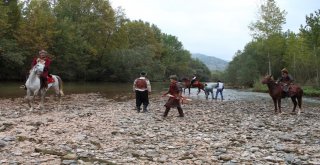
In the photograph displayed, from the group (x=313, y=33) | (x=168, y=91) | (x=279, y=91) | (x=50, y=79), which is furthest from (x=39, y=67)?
(x=313, y=33)

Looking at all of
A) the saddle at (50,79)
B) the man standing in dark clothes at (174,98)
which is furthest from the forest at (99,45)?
the man standing in dark clothes at (174,98)

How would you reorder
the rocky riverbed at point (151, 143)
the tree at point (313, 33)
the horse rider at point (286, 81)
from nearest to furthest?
the rocky riverbed at point (151, 143), the horse rider at point (286, 81), the tree at point (313, 33)

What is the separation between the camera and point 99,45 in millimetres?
75438

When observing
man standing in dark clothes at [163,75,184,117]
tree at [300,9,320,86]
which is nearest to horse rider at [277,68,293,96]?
man standing in dark clothes at [163,75,184,117]

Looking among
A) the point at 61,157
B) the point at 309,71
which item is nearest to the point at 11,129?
the point at 61,157

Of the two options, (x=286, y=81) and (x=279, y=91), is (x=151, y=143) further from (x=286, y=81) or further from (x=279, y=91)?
(x=286, y=81)

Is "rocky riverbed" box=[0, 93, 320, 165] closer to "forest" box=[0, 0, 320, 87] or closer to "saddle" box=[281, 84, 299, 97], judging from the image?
"saddle" box=[281, 84, 299, 97]

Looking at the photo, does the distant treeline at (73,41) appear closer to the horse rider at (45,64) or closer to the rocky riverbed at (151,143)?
the horse rider at (45,64)

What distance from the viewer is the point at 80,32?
6738 cm

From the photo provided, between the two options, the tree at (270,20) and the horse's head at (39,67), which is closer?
the horse's head at (39,67)

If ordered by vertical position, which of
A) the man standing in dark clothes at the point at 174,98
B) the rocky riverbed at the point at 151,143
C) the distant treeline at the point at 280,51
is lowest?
the rocky riverbed at the point at 151,143

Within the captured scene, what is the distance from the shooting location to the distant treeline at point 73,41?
55000mm

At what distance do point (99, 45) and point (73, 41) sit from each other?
11.8 meters

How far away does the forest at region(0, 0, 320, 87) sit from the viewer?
176 feet
